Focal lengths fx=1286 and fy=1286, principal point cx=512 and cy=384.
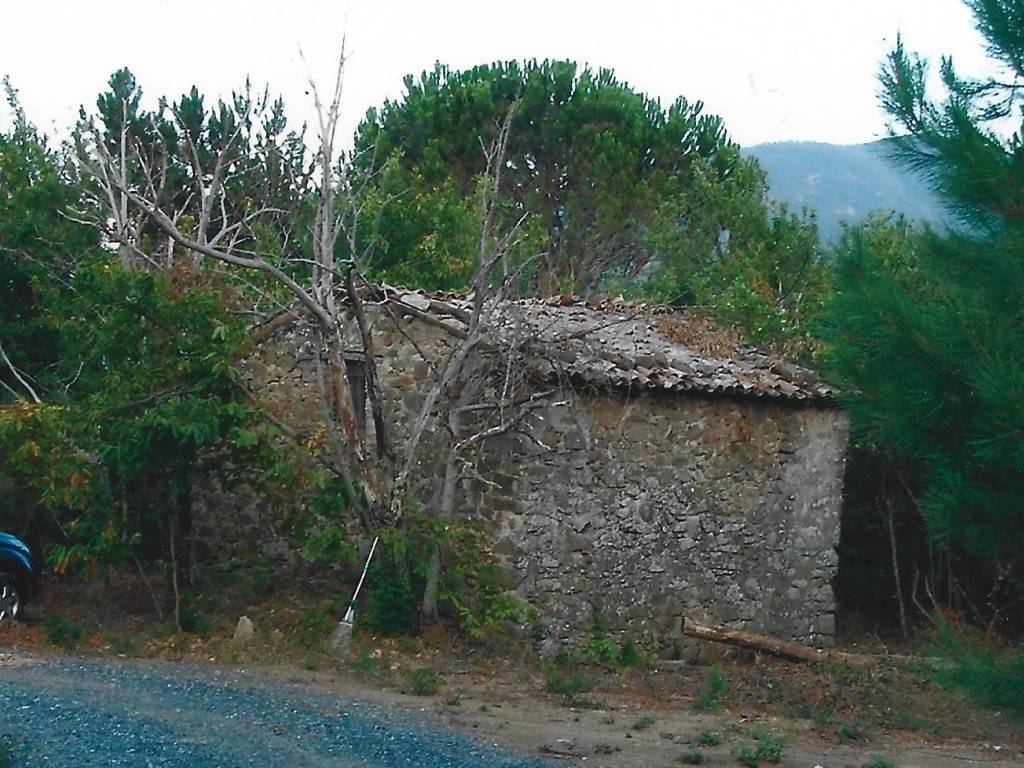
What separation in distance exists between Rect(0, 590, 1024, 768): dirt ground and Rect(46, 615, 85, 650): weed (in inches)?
2.5

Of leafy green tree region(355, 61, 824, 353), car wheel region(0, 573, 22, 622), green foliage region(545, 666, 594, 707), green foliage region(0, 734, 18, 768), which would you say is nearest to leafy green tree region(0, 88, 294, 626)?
car wheel region(0, 573, 22, 622)

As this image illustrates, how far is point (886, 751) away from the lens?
31.2ft

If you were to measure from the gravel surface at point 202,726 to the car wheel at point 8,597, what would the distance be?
7.30 feet

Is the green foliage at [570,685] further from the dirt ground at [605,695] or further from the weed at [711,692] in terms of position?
the weed at [711,692]

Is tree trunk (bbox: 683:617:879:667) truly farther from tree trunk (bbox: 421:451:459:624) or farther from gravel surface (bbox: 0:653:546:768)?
gravel surface (bbox: 0:653:546:768)

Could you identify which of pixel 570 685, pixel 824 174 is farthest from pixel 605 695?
pixel 824 174

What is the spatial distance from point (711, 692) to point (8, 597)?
22.5 feet

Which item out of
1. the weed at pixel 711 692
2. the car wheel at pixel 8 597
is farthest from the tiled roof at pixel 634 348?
the car wheel at pixel 8 597

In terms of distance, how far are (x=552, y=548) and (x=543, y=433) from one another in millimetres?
1162

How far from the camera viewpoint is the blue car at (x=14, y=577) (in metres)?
12.6

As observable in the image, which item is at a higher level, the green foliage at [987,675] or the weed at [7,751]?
the green foliage at [987,675]

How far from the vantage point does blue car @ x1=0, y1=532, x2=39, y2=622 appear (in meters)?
12.6

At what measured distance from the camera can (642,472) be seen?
43.9 feet

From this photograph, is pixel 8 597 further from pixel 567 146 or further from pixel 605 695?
pixel 567 146
